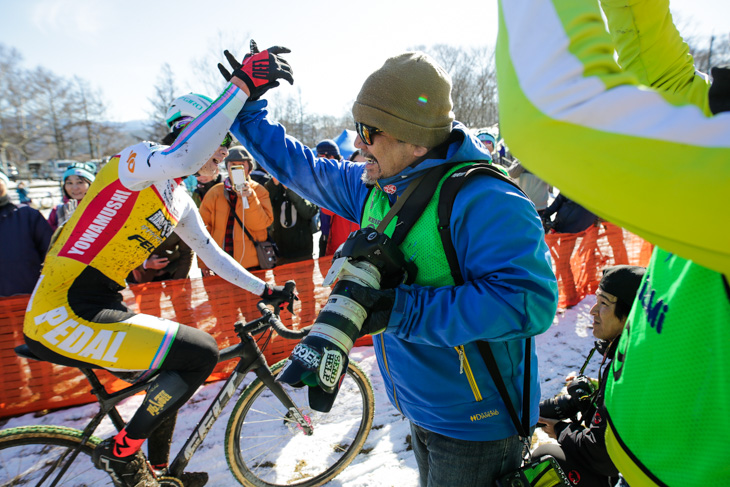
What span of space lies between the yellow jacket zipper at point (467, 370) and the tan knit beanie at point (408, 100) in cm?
83

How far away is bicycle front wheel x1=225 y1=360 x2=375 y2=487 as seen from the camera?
2.69 m

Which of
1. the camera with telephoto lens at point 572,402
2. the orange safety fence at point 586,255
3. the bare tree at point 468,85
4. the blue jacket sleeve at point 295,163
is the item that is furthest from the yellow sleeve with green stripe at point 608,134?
the bare tree at point 468,85

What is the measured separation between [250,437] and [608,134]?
3.14 metres

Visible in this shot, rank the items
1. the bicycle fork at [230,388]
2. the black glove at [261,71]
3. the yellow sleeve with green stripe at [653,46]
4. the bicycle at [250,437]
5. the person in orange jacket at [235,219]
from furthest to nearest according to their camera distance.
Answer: the person in orange jacket at [235,219]
the bicycle fork at [230,388]
the bicycle at [250,437]
the black glove at [261,71]
the yellow sleeve with green stripe at [653,46]

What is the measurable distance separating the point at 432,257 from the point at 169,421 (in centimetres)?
218

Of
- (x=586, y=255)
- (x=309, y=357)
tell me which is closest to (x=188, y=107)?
(x=309, y=357)

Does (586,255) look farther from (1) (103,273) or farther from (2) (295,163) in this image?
(1) (103,273)

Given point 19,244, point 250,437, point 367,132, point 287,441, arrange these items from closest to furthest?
point 367,132 → point 250,437 → point 287,441 → point 19,244

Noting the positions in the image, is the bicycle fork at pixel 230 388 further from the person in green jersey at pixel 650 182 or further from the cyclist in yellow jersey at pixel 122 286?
the person in green jersey at pixel 650 182

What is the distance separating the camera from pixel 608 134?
533 mm

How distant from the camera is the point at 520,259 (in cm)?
125

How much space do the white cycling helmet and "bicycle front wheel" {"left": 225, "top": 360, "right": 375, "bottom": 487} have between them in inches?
68.7

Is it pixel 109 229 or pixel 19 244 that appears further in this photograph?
pixel 19 244

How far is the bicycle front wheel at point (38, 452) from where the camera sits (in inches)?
83.5
